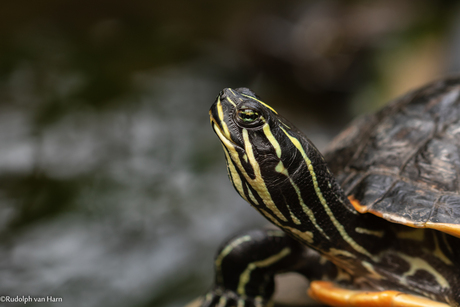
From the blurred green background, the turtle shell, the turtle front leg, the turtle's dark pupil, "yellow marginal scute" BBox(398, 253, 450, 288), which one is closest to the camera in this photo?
the turtle's dark pupil

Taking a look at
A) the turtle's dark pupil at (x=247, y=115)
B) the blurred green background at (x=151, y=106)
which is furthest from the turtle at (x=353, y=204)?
the blurred green background at (x=151, y=106)

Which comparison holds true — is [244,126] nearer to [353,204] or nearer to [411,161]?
[353,204]

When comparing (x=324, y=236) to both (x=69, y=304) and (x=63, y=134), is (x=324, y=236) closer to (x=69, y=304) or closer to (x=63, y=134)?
(x=69, y=304)

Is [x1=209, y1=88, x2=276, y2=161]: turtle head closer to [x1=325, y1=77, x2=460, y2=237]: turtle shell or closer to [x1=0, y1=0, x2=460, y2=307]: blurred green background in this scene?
[x1=325, y1=77, x2=460, y2=237]: turtle shell

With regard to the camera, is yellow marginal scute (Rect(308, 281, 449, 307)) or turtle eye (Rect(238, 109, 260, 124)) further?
yellow marginal scute (Rect(308, 281, 449, 307))

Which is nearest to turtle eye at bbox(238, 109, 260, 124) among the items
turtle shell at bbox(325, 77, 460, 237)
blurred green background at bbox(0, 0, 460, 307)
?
turtle shell at bbox(325, 77, 460, 237)

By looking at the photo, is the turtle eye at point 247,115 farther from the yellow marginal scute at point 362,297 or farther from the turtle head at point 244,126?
the yellow marginal scute at point 362,297

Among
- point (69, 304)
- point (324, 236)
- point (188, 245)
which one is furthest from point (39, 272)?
point (324, 236)

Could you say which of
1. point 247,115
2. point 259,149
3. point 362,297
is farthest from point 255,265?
point 247,115
